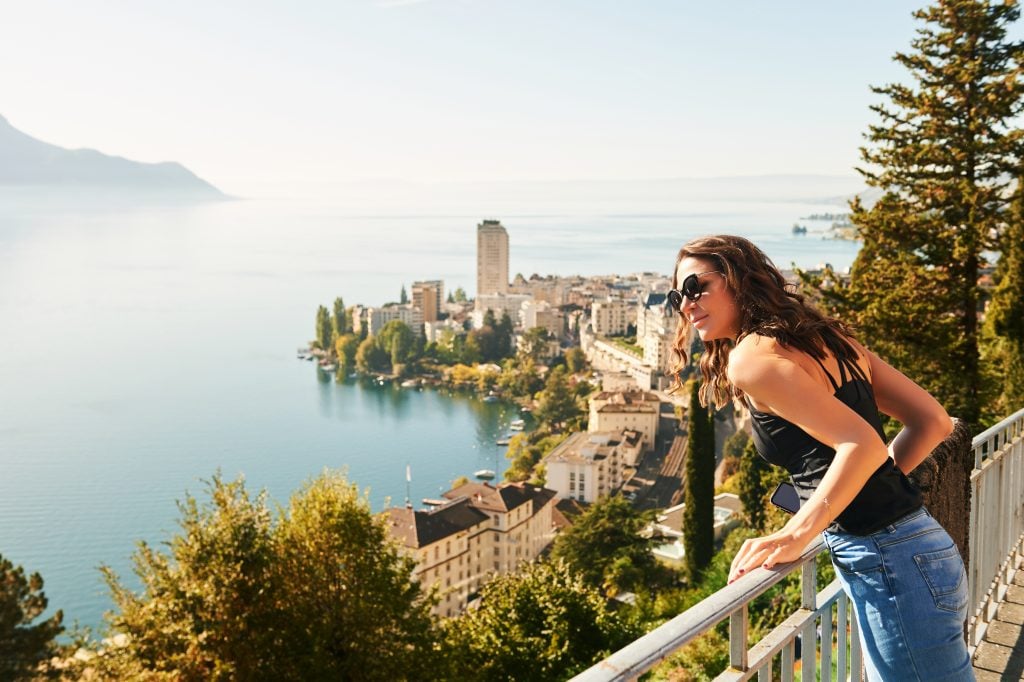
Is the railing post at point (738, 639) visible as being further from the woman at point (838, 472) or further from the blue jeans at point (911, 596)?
the blue jeans at point (911, 596)

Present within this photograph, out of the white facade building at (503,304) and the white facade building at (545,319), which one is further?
the white facade building at (503,304)

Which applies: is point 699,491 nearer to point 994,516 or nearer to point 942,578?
point 994,516

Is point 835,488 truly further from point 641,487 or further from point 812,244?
point 812,244

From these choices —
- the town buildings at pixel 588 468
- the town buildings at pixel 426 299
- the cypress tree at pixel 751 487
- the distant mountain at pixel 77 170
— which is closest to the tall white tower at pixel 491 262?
the town buildings at pixel 426 299

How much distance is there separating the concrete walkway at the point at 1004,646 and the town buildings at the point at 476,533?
23662 mm

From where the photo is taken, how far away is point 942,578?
1.02 metres

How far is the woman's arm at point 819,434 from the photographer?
946 millimetres

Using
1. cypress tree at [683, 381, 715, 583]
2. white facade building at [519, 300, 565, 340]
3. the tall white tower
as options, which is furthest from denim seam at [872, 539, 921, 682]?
the tall white tower

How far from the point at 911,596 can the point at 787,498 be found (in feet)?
0.60

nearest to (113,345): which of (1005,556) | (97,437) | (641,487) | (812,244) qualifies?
(97,437)

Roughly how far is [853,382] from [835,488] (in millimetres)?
175

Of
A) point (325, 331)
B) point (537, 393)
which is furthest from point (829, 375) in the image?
point (325, 331)

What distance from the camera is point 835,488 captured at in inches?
37.1

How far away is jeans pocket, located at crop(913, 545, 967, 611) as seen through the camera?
3.32 feet
